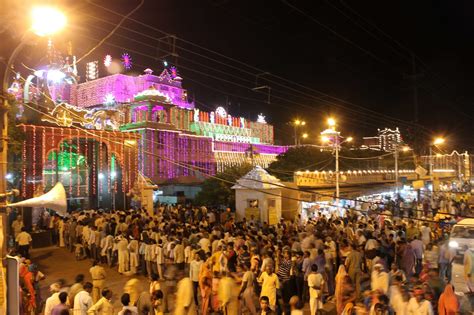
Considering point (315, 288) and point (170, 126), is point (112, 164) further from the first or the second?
point (315, 288)

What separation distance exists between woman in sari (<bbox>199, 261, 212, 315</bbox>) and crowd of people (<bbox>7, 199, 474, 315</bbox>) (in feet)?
0.07

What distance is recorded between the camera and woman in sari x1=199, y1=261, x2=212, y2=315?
8698 mm

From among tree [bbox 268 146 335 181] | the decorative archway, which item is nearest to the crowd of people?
the decorative archway

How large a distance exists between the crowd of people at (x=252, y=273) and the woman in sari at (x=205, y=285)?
2 centimetres

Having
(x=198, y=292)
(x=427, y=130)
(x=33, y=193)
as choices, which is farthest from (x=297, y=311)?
(x=427, y=130)

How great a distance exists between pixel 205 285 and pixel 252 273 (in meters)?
1.07

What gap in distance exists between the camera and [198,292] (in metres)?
10.9

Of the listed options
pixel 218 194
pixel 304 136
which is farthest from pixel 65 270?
pixel 304 136

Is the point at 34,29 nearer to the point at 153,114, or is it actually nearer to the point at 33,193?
the point at 33,193

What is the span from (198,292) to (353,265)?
13.2 feet

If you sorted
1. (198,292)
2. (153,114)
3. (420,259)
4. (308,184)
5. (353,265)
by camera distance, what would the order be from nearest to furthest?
(353,265) → (198,292) → (420,259) → (308,184) → (153,114)

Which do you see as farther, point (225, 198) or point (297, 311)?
point (225, 198)

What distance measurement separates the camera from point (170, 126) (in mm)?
45969

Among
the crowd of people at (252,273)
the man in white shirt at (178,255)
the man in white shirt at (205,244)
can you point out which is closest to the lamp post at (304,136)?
the crowd of people at (252,273)
